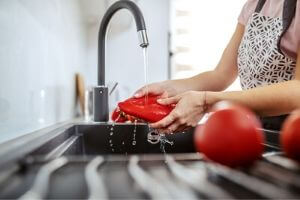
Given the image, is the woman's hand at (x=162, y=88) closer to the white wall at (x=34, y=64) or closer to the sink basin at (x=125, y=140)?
the sink basin at (x=125, y=140)

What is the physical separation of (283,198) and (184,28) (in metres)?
2.48

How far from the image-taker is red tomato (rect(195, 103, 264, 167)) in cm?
35

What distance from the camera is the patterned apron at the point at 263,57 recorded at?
0.83 metres

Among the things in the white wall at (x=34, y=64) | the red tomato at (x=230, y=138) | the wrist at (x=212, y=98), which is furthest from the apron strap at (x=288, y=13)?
the white wall at (x=34, y=64)

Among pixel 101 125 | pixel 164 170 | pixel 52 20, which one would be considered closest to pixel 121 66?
pixel 52 20

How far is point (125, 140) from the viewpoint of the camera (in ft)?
3.14

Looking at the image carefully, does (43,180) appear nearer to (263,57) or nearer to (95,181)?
(95,181)

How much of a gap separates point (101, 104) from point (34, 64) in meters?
0.29

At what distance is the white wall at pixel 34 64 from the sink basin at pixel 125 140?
5.3 inches

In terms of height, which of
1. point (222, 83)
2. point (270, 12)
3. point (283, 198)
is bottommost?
point (283, 198)

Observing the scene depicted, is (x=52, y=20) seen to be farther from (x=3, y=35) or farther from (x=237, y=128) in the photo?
(x=237, y=128)

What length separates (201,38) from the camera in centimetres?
261

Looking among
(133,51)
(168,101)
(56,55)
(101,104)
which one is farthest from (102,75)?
(133,51)

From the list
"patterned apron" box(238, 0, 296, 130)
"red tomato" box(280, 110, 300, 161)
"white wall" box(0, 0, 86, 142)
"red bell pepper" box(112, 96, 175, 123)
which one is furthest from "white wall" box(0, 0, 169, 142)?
"patterned apron" box(238, 0, 296, 130)
